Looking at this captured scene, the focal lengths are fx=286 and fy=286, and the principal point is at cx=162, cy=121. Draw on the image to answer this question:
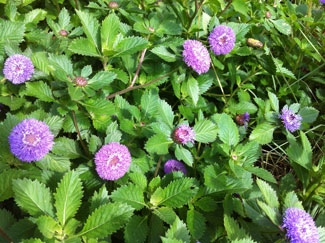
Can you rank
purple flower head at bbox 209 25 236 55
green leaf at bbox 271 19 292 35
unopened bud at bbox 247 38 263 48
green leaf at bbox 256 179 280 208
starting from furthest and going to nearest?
green leaf at bbox 271 19 292 35 < unopened bud at bbox 247 38 263 48 < purple flower head at bbox 209 25 236 55 < green leaf at bbox 256 179 280 208

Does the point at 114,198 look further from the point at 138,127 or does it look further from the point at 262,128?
the point at 262,128

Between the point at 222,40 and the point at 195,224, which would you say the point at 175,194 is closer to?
the point at 195,224

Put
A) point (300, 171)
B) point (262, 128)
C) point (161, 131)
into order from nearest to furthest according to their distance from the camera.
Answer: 1. point (161, 131)
2. point (300, 171)
3. point (262, 128)

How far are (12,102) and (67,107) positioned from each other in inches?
11.4

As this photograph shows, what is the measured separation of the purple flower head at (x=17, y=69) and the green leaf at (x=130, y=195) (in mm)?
690

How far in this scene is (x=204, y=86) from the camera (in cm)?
169

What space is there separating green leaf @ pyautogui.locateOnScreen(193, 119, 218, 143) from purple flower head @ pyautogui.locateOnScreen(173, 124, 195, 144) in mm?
52

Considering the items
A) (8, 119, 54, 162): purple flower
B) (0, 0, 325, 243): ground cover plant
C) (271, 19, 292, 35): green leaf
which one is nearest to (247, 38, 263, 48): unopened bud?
(0, 0, 325, 243): ground cover plant

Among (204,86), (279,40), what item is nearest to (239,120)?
(204,86)

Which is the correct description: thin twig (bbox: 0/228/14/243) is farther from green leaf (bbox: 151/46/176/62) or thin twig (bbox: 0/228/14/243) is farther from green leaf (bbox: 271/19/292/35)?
green leaf (bbox: 271/19/292/35)

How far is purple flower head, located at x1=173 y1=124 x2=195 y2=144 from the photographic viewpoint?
129 cm

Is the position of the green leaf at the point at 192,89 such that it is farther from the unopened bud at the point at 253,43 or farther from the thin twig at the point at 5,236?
the thin twig at the point at 5,236

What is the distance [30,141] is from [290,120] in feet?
4.63

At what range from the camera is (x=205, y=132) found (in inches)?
53.5
